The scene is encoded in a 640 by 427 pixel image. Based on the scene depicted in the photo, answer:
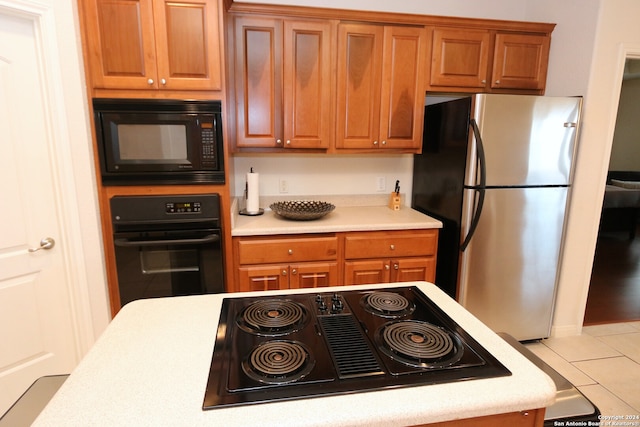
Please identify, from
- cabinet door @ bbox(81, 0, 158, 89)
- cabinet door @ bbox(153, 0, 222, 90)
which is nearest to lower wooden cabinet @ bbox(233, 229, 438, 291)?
cabinet door @ bbox(153, 0, 222, 90)

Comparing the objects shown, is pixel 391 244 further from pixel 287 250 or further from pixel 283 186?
pixel 283 186

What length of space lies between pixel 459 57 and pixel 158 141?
6.97 ft

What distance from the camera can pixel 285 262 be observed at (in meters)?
2.32

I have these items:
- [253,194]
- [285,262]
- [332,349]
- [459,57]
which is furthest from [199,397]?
[459,57]

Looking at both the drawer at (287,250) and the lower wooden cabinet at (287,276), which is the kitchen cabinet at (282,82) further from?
the lower wooden cabinet at (287,276)

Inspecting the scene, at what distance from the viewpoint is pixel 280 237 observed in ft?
7.52

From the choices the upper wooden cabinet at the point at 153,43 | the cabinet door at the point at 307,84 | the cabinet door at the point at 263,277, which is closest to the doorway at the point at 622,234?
the cabinet door at the point at 307,84

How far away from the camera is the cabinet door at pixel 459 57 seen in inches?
97.9

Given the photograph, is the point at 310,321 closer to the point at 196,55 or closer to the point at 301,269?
the point at 301,269

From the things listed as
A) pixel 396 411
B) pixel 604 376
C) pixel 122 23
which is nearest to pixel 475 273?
pixel 604 376

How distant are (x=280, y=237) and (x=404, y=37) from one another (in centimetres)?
163

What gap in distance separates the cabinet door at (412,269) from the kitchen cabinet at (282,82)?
101cm

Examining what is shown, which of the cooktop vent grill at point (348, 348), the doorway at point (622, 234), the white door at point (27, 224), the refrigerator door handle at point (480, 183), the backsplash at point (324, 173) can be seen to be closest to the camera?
the cooktop vent grill at point (348, 348)

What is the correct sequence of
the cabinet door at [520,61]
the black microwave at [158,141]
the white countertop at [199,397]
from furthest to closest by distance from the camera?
1. the cabinet door at [520,61]
2. the black microwave at [158,141]
3. the white countertop at [199,397]
